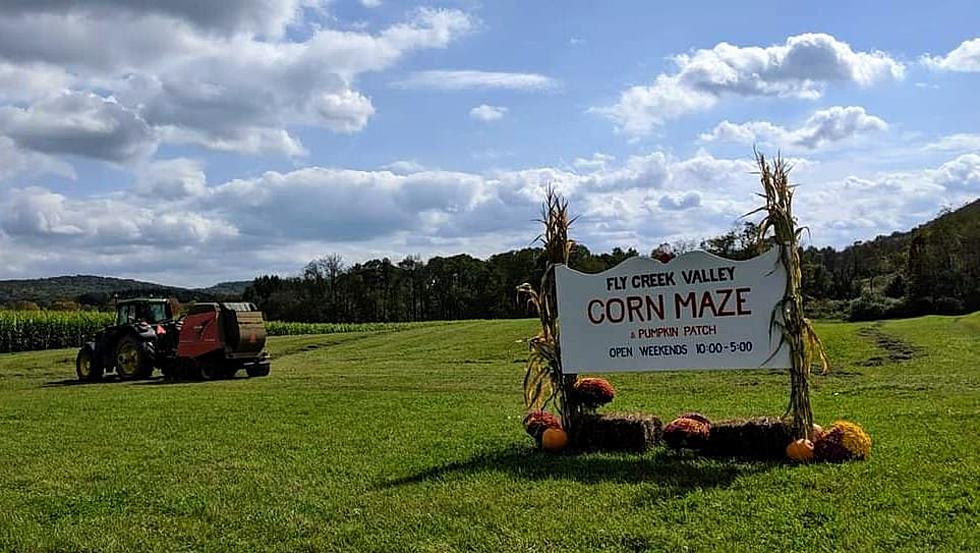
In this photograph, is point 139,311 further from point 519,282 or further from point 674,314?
point 519,282

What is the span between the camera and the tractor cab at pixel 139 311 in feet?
82.1

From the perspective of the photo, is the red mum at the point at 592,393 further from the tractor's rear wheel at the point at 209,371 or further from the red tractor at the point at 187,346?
the tractor's rear wheel at the point at 209,371

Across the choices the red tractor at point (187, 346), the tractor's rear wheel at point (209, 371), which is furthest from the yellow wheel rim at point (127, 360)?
the tractor's rear wheel at point (209, 371)

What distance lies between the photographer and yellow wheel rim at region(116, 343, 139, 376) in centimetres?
2369

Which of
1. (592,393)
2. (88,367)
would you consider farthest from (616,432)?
(88,367)

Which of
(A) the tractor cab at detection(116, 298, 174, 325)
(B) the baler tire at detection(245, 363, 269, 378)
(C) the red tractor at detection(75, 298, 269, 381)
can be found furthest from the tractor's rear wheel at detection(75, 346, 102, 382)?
(B) the baler tire at detection(245, 363, 269, 378)

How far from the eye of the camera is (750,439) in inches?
330

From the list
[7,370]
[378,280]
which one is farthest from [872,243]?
[7,370]

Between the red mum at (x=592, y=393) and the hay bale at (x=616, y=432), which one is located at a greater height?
the red mum at (x=592, y=393)

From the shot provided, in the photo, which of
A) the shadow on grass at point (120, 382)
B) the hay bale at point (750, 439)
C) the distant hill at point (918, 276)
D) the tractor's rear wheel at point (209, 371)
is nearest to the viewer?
the hay bale at point (750, 439)

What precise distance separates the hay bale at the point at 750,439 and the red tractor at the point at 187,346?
55.1 feet

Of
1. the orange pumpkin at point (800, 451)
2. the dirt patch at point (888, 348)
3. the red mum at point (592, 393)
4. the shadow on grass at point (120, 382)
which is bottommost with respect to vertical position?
the dirt patch at point (888, 348)

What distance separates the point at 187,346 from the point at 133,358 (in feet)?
6.08

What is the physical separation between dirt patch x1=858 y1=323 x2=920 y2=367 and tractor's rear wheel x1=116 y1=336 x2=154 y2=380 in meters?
18.0
